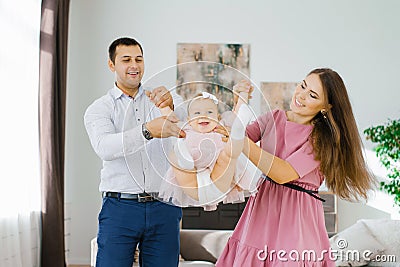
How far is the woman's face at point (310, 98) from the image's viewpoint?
1997 mm

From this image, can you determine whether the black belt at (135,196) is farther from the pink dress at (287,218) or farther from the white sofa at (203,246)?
the white sofa at (203,246)

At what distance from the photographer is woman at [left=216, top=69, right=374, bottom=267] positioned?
6.52 feet

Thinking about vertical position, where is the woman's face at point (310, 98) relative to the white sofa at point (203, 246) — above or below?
above

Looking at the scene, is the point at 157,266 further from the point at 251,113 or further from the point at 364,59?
the point at 364,59

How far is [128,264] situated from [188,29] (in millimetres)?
3737

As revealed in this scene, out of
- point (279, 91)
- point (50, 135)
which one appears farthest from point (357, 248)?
point (50, 135)

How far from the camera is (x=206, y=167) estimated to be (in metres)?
1.76

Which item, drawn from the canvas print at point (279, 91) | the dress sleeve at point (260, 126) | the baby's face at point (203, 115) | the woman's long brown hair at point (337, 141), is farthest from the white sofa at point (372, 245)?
the baby's face at point (203, 115)

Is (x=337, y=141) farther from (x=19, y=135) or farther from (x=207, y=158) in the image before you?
(x=19, y=135)

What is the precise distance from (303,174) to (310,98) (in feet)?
0.78

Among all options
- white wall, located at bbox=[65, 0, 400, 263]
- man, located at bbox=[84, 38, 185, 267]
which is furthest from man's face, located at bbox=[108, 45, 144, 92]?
white wall, located at bbox=[65, 0, 400, 263]

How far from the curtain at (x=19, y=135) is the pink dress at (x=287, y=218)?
236cm

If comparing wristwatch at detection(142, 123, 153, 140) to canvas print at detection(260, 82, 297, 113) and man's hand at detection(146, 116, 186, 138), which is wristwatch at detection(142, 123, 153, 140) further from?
canvas print at detection(260, 82, 297, 113)

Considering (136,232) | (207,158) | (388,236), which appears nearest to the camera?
(207,158)
